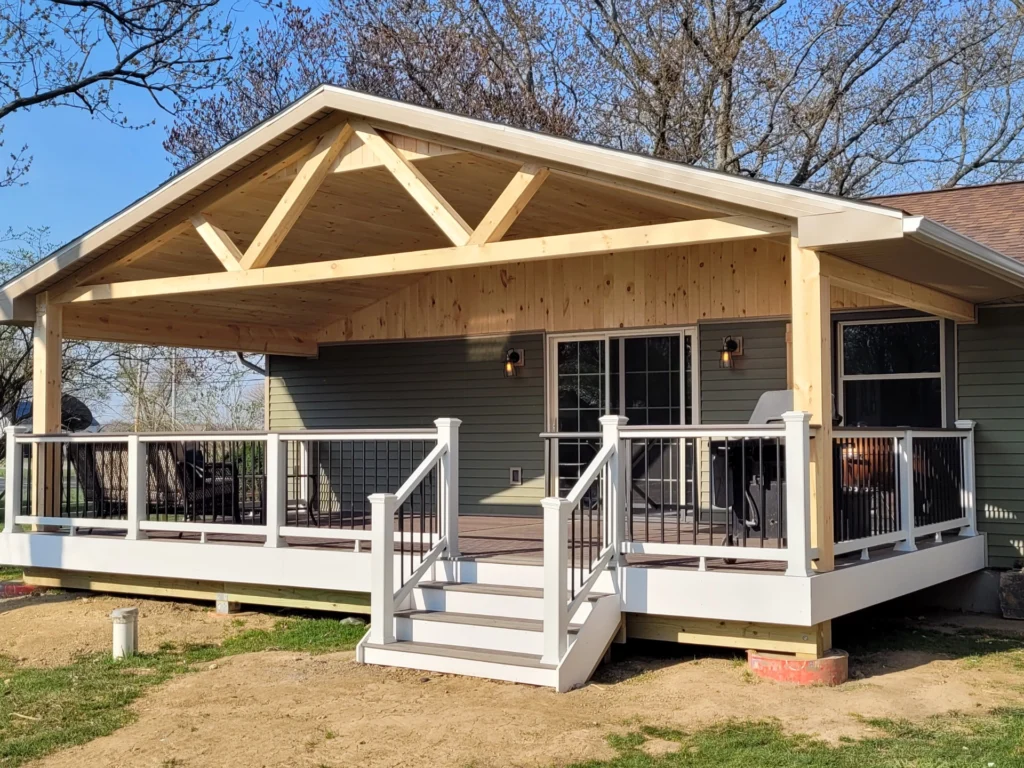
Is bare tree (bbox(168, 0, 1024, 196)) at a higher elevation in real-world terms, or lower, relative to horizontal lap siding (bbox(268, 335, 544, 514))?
higher

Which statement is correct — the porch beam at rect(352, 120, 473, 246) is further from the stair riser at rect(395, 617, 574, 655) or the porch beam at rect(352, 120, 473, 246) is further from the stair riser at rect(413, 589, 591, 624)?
the stair riser at rect(395, 617, 574, 655)

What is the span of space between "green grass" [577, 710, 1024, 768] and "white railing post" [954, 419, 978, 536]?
11.6ft

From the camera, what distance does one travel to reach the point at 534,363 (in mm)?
10719

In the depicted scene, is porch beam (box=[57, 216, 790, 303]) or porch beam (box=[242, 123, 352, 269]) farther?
porch beam (box=[242, 123, 352, 269])

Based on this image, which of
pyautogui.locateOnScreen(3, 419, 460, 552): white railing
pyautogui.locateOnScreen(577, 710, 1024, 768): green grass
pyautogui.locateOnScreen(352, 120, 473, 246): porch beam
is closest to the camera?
pyautogui.locateOnScreen(577, 710, 1024, 768): green grass

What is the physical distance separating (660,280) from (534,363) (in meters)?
1.61

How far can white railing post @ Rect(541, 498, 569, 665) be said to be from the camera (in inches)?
230

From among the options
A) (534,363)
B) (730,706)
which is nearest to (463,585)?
(730,706)

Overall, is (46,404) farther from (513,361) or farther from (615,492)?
(615,492)

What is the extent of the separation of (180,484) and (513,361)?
142 inches

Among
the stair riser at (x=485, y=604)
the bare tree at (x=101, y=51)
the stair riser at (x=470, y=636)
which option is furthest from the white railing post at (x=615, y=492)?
the bare tree at (x=101, y=51)

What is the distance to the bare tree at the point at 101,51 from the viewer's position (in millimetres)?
13602

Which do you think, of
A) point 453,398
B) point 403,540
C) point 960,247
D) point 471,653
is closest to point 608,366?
point 453,398

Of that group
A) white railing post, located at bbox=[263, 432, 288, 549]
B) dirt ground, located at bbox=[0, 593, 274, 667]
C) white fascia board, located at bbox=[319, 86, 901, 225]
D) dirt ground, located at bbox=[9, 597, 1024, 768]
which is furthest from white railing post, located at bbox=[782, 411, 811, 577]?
dirt ground, located at bbox=[0, 593, 274, 667]
